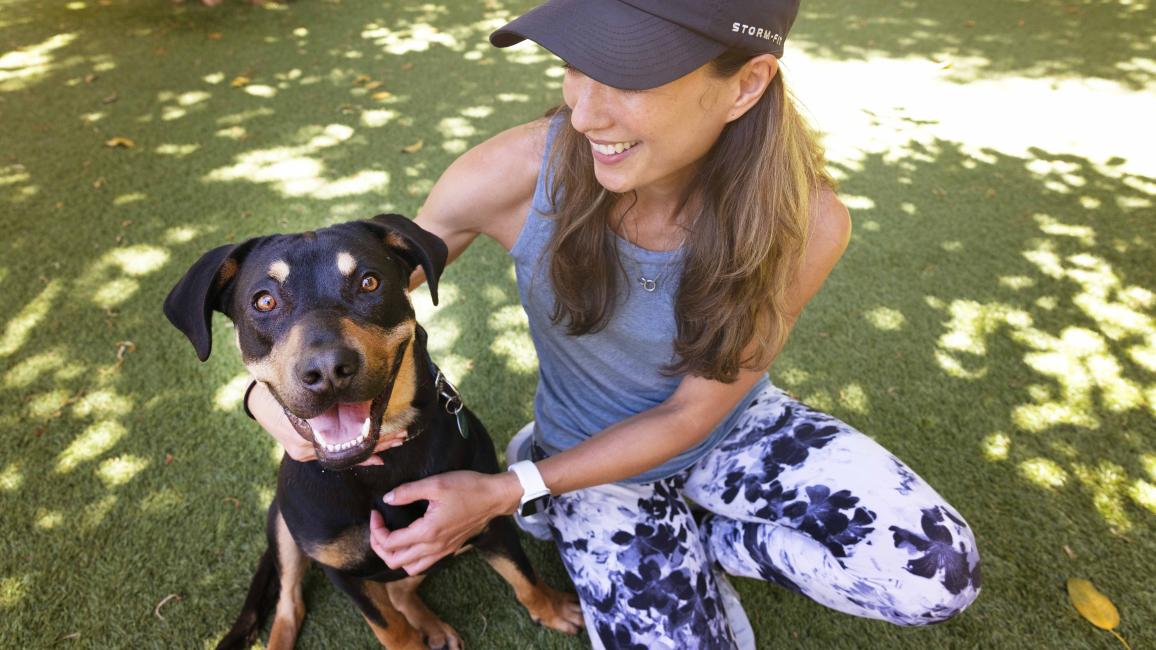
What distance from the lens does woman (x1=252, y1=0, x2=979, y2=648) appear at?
1.73 meters

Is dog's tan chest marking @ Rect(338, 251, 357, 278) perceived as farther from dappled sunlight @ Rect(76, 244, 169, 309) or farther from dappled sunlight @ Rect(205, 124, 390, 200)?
dappled sunlight @ Rect(205, 124, 390, 200)

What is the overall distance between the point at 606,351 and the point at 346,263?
906 millimetres

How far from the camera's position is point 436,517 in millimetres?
1910

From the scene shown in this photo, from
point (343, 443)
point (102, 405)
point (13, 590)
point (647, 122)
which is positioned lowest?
point (13, 590)

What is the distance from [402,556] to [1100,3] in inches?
384

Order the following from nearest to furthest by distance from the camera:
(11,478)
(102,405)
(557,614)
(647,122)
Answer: (647,122)
(557,614)
(11,478)
(102,405)

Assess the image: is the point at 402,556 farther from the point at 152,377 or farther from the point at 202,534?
the point at 152,377

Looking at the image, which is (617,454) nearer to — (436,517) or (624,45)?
(436,517)

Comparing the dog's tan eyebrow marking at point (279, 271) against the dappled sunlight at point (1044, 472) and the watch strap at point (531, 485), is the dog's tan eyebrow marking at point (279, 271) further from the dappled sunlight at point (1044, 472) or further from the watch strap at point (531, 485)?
the dappled sunlight at point (1044, 472)

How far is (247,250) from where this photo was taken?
194 cm

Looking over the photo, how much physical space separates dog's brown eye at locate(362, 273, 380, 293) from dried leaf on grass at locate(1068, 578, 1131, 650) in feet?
9.28

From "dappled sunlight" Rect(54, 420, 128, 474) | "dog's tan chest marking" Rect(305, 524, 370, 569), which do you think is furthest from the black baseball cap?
"dappled sunlight" Rect(54, 420, 128, 474)

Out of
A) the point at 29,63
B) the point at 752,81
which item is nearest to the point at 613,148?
the point at 752,81

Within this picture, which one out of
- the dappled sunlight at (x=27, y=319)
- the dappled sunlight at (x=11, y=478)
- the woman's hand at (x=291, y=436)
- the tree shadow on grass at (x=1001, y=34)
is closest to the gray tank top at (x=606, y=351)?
the woman's hand at (x=291, y=436)
